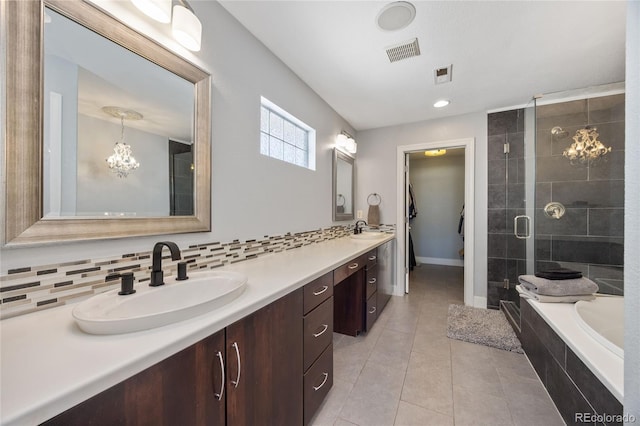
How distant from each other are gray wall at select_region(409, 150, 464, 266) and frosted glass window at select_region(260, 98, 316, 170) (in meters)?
3.38

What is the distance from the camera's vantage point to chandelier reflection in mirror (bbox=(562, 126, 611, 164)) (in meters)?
2.29

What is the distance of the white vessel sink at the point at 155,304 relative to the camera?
63 centimetres

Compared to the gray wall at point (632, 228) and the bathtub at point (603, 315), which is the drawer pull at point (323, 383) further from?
the bathtub at point (603, 315)

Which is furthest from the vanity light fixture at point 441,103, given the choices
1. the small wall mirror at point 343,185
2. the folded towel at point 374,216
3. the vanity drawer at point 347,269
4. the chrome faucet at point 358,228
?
the vanity drawer at point 347,269

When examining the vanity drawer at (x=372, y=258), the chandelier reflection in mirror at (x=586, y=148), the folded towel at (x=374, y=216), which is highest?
the chandelier reflection in mirror at (x=586, y=148)

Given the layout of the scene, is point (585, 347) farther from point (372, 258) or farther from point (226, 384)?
point (226, 384)

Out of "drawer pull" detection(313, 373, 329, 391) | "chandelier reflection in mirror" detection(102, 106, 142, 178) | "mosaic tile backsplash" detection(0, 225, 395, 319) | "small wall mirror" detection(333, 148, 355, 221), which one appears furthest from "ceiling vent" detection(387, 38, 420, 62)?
"drawer pull" detection(313, 373, 329, 391)

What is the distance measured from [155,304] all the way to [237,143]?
1006 millimetres

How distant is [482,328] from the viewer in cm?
235

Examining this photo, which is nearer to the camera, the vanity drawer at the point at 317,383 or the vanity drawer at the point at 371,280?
the vanity drawer at the point at 317,383

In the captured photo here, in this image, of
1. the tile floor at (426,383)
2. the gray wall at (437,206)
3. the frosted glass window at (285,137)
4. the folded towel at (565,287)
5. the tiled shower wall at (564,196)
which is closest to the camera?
the tile floor at (426,383)

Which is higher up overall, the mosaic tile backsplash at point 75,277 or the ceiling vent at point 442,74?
the ceiling vent at point 442,74

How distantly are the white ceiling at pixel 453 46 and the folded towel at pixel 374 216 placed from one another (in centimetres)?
142

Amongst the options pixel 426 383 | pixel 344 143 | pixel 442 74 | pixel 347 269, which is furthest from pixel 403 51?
pixel 426 383
